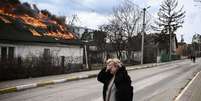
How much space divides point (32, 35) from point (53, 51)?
2315 millimetres

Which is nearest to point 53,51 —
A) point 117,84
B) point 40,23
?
point 40,23

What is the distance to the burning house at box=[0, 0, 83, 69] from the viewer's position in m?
31.9

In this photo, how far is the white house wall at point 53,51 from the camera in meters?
32.5

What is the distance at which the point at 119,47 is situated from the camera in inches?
2329

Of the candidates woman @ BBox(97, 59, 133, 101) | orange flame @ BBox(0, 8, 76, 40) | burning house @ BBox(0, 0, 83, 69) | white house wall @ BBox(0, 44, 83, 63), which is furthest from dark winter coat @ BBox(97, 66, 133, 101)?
orange flame @ BBox(0, 8, 76, 40)

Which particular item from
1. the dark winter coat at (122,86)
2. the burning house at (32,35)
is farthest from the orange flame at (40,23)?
the dark winter coat at (122,86)

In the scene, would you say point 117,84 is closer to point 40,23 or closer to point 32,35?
point 32,35

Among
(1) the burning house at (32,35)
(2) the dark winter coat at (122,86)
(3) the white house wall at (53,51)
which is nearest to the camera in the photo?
(2) the dark winter coat at (122,86)

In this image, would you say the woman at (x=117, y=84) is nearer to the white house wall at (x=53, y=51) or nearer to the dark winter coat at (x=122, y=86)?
the dark winter coat at (x=122, y=86)

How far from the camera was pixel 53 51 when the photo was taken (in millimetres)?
35938

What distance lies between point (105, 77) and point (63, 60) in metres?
25.0

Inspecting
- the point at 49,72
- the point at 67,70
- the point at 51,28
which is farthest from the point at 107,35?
the point at 49,72

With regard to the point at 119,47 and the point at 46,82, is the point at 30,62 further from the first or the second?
the point at 119,47

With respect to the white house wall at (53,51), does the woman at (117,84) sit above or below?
below
